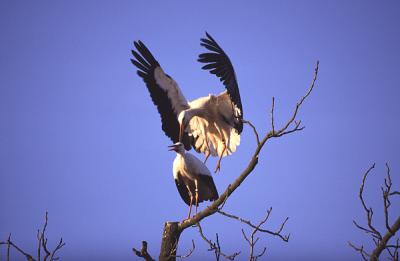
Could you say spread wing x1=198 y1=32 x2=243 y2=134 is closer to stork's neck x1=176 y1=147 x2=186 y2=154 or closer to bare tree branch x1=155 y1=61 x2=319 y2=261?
stork's neck x1=176 y1=147 x2=186 y2=154

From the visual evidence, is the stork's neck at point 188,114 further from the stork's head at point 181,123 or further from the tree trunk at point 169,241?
the tree trunk at point 169,241

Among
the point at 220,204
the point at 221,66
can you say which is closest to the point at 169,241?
the point at 220,204

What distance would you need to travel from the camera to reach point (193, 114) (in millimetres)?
8609

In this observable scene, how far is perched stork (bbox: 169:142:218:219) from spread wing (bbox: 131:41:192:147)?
197 cm

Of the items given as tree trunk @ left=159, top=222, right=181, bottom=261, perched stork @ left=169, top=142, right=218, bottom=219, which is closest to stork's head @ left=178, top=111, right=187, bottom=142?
perched stork @ left=169, top=142, right=218, bottom=219

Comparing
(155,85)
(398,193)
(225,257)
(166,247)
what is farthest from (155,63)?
(398,193)

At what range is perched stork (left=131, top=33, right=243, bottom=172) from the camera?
866 cm

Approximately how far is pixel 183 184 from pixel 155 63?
2.91 metres

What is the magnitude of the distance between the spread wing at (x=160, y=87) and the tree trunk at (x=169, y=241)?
14.0ft

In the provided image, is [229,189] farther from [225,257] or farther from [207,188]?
[207,188]

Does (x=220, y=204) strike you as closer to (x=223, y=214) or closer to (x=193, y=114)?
(x=223, y=214)

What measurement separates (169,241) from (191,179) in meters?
2.12

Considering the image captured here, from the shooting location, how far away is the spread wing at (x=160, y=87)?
879cm

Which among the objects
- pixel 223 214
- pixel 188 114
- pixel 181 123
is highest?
pixel 188 114
